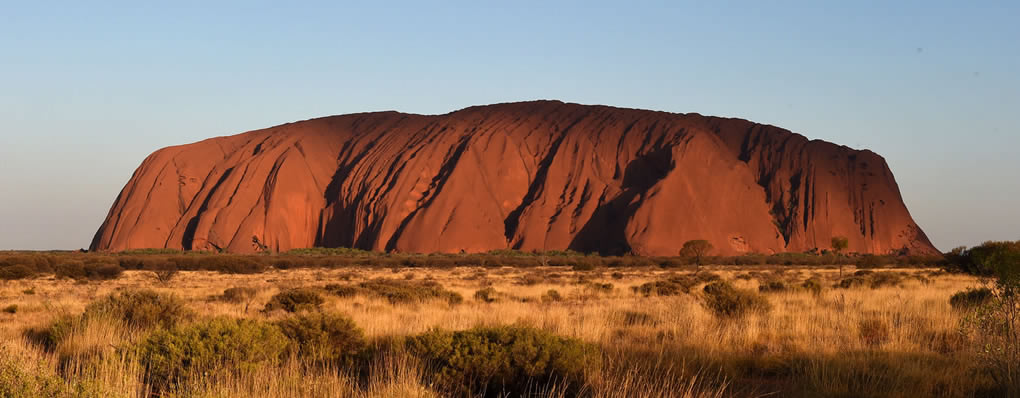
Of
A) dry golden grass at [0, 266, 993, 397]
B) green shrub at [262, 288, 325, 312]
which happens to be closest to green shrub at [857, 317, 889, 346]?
dry golden grass at [0, 266, 993, 397]

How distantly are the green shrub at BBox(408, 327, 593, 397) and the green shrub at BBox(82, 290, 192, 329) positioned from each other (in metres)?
5.82

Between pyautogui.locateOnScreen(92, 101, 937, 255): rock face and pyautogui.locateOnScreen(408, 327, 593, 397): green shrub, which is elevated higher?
pyautogui.locateOnScreen(92, 101, 937, 255): rock face

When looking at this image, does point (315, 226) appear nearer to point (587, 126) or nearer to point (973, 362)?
point (587, 126)

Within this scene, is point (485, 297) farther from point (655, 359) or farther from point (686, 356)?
point (655, 359)

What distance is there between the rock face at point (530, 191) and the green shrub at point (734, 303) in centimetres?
5923

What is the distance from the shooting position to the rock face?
79.2 meters

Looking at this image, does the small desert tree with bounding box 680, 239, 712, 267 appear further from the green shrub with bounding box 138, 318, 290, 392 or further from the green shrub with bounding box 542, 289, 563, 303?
the green shrub with bounding box 138, 318, 290, 392

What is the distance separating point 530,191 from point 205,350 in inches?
3119

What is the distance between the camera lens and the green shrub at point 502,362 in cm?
686

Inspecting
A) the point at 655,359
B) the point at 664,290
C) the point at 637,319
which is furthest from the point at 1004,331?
the point at 664,290

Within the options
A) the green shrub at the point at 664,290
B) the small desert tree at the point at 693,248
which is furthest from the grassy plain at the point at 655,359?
the small desert tree at the point at 693,248

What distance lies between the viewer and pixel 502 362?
7027mm

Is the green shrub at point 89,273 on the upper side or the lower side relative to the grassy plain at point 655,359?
lower

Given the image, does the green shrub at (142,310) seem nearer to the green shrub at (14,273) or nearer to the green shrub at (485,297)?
the green shrub at (485,297)
